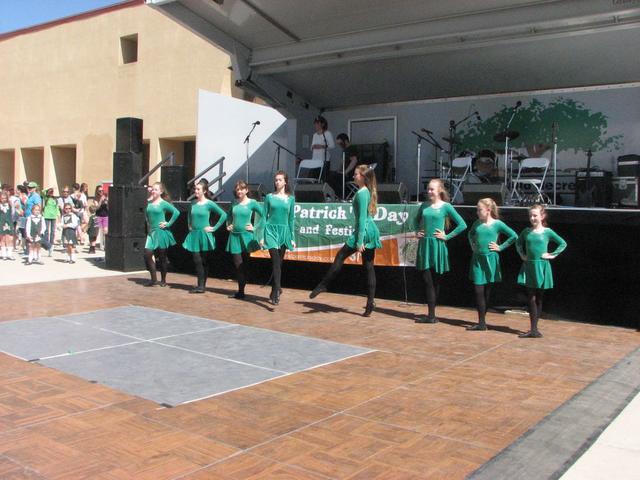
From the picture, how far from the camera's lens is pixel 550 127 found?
43.3 ft

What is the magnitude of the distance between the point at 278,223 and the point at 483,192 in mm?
3439

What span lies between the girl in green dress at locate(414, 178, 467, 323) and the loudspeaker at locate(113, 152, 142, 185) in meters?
7.22

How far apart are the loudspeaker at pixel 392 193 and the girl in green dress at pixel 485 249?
3170 mm

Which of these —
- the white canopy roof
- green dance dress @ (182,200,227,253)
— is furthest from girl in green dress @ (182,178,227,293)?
the white canopy roof

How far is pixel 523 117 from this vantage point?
13.5 metres

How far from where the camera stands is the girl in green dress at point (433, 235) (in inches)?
307

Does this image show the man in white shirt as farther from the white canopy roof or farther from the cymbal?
the cymbal

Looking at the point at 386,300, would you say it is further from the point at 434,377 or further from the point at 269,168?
the point at 269,168

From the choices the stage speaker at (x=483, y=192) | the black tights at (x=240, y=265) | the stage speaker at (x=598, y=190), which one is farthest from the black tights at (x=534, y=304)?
the stage speaker at (x=598, y=190)

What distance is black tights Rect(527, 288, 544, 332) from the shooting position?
712 centimetres

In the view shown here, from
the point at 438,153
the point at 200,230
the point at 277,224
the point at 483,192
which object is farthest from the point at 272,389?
the point at 438,153

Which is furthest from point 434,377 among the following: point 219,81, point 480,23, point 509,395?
point 219,81

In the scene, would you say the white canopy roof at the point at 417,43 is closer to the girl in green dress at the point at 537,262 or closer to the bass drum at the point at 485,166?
the bass drum at the point at 485,166

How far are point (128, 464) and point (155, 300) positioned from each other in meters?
6.04
